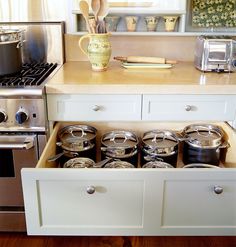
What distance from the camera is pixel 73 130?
5.05ft

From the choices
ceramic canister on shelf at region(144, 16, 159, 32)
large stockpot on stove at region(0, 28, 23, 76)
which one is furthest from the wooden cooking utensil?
large stockpot on stove at region(0, 28, 23, 76)

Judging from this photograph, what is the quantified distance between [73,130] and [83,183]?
490 mm

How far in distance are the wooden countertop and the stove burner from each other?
6 cm

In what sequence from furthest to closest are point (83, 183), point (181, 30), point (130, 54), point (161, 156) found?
point (130, 54)
point (181, 30)
point (161, 156)
point (83, 183)

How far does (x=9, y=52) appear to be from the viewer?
1470 millimetres

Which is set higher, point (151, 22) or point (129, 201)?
point (151, 22)

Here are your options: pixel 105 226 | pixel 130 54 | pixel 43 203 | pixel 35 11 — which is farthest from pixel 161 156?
pixel 35 11

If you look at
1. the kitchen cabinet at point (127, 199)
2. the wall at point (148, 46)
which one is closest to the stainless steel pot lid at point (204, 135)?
the kitchen cabinet at point (127, 199)

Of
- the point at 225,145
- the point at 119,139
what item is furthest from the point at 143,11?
the point at 225,145

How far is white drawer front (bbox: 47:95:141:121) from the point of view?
142 cm

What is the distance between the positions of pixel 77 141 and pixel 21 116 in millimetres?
263

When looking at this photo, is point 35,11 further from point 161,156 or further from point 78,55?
point 161,156

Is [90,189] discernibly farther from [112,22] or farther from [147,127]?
[112,22]

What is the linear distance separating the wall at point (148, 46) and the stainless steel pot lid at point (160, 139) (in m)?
0.56
